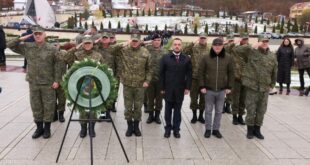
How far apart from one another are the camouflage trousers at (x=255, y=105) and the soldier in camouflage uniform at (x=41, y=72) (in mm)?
3391

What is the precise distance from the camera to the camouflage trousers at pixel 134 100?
6.77 m

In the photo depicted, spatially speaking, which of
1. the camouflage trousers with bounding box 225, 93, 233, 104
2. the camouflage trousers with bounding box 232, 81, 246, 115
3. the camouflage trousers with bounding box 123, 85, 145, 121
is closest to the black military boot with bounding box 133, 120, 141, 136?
the camouflage trousers with bounding box 123, 85, 145, 121

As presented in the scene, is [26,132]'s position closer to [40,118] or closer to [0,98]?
[40,118]

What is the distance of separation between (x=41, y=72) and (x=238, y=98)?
406cm

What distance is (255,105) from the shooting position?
6.71 meters

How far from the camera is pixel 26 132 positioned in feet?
22.9

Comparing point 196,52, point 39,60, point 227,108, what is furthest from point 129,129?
point 227,108

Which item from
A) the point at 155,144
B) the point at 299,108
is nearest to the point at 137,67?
the point at 155,144

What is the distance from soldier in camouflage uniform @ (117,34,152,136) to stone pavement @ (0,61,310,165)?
562 millimetres

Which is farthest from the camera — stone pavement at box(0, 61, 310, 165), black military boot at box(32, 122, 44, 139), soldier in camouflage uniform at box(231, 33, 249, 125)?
soldier in camouflage uniform at box(231, 33, 249, 125)

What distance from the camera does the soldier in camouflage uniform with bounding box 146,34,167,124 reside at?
765 centimetres

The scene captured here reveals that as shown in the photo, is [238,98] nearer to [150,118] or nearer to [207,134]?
[207,134]

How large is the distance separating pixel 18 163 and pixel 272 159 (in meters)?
3.84

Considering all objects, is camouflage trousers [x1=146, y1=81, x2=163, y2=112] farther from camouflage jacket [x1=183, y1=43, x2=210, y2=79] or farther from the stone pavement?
camouflage jacket [x1=183, y1=43, x2=210, y2=79]
